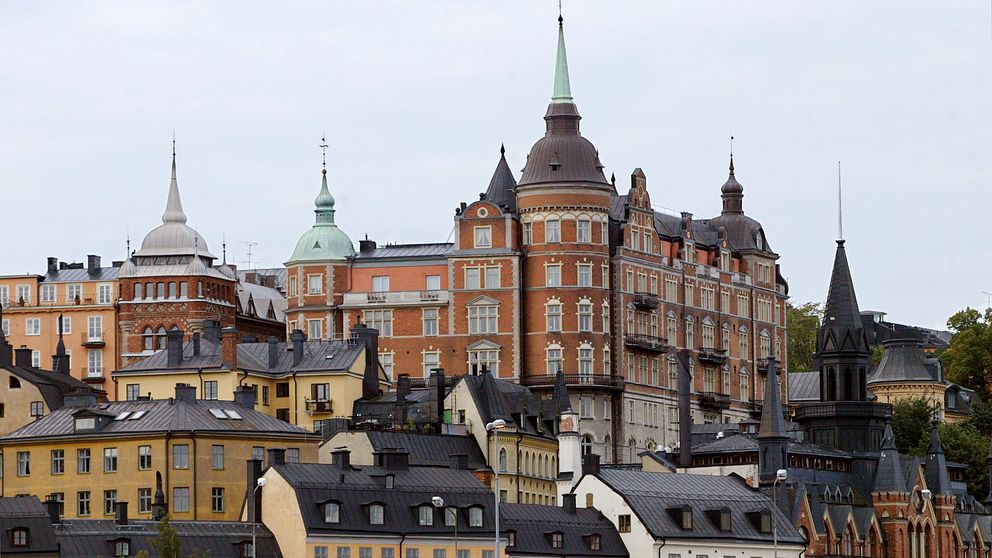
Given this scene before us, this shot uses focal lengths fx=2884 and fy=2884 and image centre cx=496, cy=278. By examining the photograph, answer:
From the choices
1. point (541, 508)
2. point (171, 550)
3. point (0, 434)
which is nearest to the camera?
point (171, 550)

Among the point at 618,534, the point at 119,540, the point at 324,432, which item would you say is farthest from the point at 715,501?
the point at 119,540

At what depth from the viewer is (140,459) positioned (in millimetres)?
141625

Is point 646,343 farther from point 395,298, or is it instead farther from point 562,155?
point 395,298

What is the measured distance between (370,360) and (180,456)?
3653 centimetres

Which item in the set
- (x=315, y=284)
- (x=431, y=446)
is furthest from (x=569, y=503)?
(x=315, y=284)

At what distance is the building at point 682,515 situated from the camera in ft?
461

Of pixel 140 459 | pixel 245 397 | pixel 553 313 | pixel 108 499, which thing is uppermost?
pixel 553 313

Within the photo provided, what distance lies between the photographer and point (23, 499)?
12688 cm

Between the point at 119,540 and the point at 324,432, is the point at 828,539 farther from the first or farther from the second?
the point at 119,540

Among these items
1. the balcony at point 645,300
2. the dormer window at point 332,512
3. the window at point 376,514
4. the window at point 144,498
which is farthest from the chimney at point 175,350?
the dormer window at point 332,512

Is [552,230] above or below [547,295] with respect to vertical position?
above

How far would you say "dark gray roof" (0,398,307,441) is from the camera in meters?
143

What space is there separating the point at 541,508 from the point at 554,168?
50.7 m

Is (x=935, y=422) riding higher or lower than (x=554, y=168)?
lower
